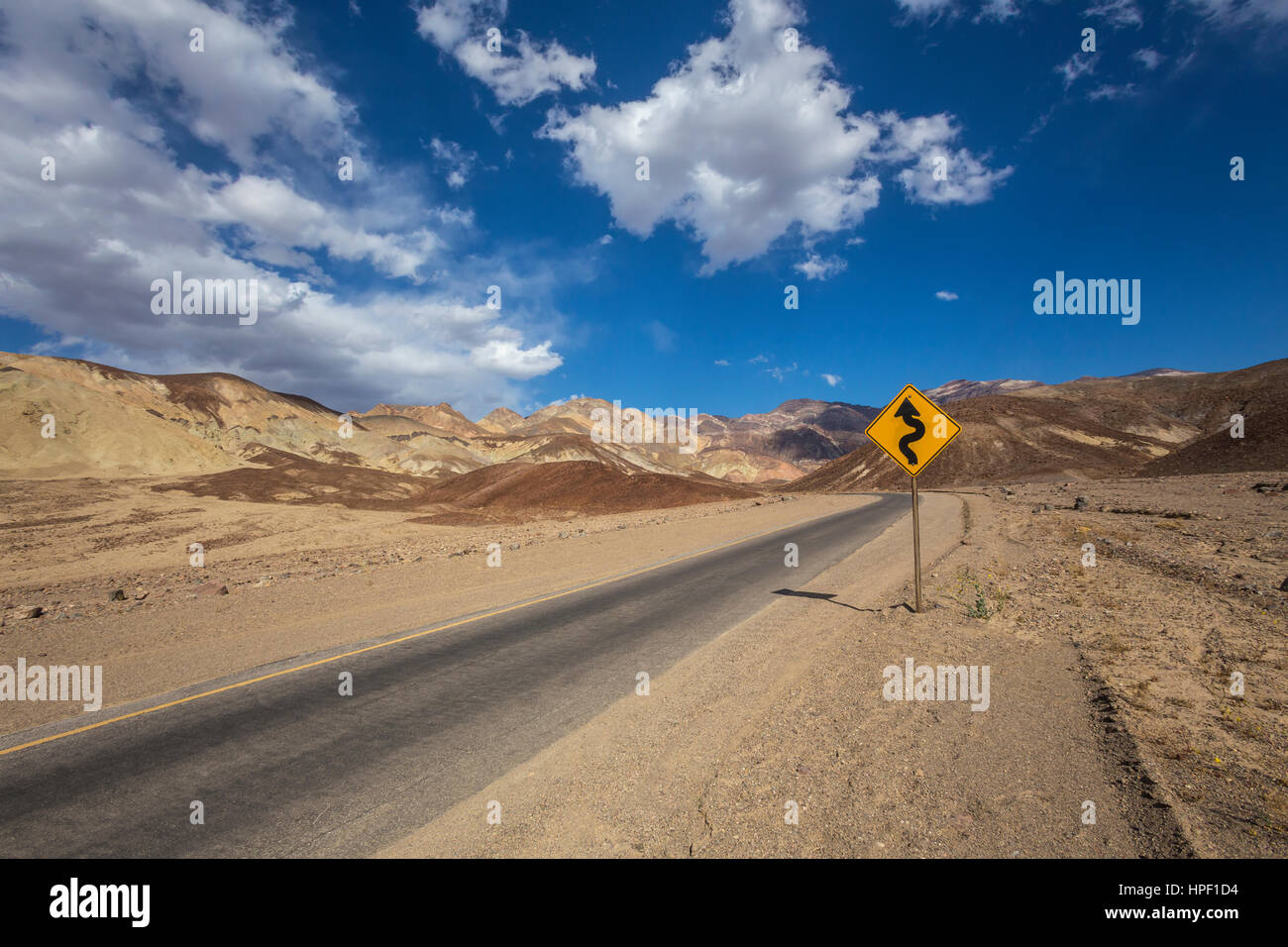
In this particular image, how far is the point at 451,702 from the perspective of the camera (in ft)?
20.3

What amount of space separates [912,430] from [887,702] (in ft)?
15.5

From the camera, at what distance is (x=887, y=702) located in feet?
19.1

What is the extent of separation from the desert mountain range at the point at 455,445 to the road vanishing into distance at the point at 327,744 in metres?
40.2

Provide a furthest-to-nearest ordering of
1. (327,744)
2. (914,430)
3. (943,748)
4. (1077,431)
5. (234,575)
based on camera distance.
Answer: (1077,431) < (234,575) < (914,430) < (327,744) < (943,748)

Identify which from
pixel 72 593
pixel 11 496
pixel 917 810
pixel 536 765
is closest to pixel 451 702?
pixel 536 765

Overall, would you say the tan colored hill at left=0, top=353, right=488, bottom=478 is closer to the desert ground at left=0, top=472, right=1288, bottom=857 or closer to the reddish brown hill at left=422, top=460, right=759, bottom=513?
the reddish brown hill at left=422, top=460, right=759, bottom=513

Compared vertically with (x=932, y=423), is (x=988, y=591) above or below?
below

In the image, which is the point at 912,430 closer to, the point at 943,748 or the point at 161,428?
the point at 943,748

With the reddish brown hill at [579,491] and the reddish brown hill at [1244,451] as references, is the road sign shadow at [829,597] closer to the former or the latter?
the reddish brown hill at [579,491]

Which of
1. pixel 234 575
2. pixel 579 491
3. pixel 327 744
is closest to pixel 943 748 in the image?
pixel 327 744

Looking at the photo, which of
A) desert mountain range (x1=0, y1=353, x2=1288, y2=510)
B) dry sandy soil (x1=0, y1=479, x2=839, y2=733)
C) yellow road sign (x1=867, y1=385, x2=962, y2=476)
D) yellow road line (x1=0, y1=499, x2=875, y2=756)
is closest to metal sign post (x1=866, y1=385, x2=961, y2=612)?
yellow road sign (x1=867, y1=385, x2=962, y2=476)

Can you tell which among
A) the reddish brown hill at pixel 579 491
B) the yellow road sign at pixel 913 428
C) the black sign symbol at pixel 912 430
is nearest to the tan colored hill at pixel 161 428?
the reddish brown hill at pixel 579 491
